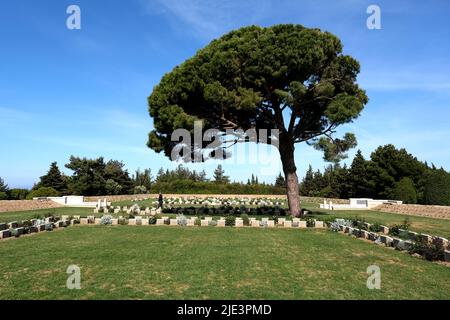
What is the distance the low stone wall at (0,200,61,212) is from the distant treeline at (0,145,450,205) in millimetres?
4760

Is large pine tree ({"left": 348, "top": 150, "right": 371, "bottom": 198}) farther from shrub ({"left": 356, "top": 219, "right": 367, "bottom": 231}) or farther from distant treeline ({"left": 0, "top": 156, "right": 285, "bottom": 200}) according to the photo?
shrub ({"left": 356, "top": 219, "right": 367, "bottom": 231})

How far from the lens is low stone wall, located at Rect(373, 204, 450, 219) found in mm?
19567

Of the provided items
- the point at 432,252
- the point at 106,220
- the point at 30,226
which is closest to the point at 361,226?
the point at 432,252

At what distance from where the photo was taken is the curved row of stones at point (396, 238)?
9.34 meters

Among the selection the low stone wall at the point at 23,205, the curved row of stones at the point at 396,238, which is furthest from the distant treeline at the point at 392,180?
the low stone wall at the point at 23,205

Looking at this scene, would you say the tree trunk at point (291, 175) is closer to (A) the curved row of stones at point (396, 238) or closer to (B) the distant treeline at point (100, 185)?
(A) the curved row of stones at point (396, 238)

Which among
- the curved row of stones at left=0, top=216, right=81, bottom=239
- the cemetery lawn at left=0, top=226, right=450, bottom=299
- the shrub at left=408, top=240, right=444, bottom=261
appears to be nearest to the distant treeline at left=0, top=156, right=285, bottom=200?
the curved row of stones at left=0, top=216, right=81, bottom=239

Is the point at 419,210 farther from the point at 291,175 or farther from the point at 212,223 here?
the point at 212,223

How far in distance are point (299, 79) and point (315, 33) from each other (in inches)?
92.0

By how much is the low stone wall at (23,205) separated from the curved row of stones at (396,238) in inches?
786

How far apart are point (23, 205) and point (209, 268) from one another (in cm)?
2046

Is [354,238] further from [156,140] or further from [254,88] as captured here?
[156,140]

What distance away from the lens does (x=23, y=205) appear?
2278 centimetres
